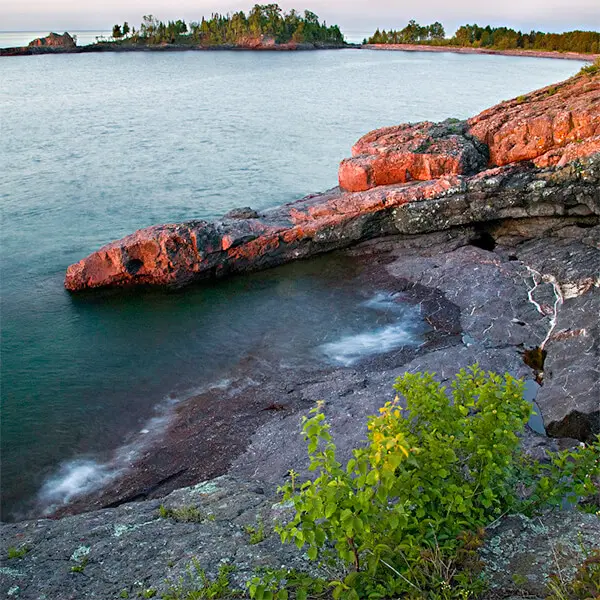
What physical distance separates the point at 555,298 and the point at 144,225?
22.4 m

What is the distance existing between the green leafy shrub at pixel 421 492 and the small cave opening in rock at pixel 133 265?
64.6 feet

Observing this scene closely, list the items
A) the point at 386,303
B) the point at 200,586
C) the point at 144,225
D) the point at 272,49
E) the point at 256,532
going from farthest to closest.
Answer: the point at 272,49 → the point at 144,225 → the point at 386,303 → the point at 256,532 → the point at 200,586

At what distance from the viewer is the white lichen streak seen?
63.3 feet

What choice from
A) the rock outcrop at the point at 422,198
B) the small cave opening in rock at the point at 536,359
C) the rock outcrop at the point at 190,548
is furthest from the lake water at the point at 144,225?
the small cave opening in rock at the point at 536,359

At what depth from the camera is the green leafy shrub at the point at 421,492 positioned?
21.6ft

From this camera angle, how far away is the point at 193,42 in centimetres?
17738

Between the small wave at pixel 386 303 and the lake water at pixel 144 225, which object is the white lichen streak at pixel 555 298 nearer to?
the lake water at pixel 144 225

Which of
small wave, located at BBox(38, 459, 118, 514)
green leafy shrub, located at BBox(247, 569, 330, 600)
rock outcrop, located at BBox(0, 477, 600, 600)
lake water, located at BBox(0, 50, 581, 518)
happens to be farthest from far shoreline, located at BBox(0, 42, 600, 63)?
green leafy shrub, located at BBox(247, 569, 330, 600)

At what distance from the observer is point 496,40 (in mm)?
164000

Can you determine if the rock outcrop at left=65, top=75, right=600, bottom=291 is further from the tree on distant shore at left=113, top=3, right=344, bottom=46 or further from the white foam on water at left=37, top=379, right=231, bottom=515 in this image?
the tree on distant shore at left=113, top=3, right=344, bottom=46

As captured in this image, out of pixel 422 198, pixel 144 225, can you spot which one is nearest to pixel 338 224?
pixel 422 198

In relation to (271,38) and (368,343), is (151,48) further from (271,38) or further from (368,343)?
(368,343)

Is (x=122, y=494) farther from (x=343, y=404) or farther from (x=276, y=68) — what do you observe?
(x=276, y=68)

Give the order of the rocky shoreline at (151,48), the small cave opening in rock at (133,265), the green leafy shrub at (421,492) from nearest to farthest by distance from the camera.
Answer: the green leafy shrub at (421,492), the small cave opening in rock at (133,265), the rocky shoreline at (151,48)
